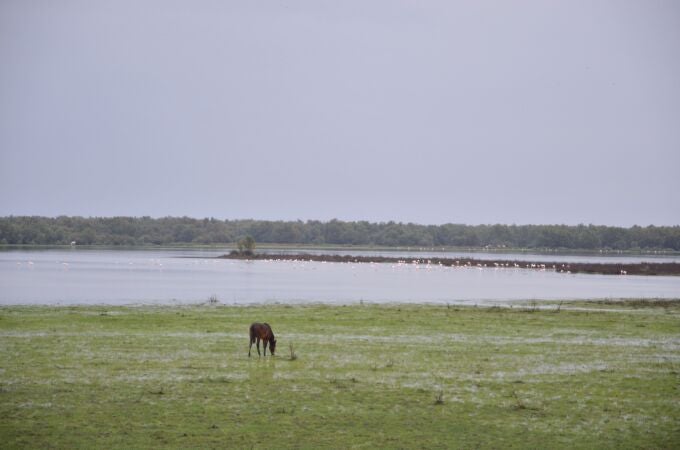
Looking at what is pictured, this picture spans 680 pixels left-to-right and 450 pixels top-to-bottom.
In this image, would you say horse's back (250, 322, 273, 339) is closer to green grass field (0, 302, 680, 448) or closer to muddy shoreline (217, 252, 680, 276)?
green grass field (0, 302, 680, 448)

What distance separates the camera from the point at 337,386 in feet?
53.9

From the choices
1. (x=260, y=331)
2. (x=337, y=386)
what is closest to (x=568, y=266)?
(x=260, y=331)

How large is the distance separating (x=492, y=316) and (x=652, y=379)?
53.3 feet

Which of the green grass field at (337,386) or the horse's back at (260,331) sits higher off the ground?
the horse's back at (260,331)

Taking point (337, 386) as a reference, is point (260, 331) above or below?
above

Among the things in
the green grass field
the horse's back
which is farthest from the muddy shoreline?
the horse's back

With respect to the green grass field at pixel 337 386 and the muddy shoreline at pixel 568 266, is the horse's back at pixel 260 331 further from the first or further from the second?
the muddy shoreline at pixel 568 266

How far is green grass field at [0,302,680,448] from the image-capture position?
12570mm

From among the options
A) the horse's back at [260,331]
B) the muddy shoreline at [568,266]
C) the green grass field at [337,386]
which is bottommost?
the green grass field at [337,386]

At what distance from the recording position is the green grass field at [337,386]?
41.2 feet

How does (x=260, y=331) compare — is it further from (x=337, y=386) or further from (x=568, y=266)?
(x=568, y=266)

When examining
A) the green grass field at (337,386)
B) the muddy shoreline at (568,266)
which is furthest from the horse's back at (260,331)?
the muddy shoreline at (568,266)

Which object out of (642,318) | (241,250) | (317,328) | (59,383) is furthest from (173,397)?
(241,250)

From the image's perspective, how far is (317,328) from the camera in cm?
2803
